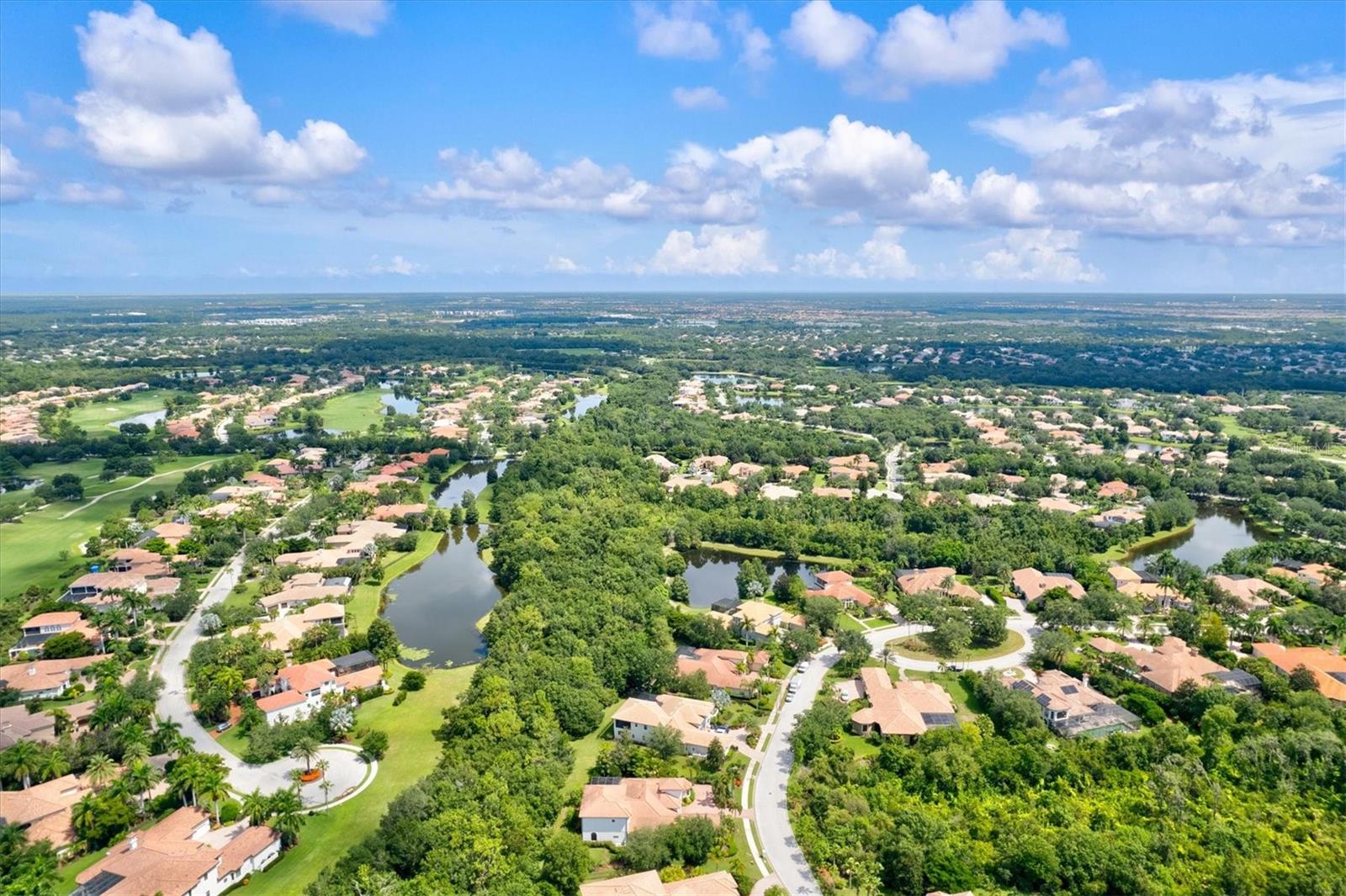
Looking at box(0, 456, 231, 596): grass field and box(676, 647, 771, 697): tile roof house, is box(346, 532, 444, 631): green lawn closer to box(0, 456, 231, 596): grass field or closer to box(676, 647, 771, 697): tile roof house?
box(0, 456, 231, 596): grass field

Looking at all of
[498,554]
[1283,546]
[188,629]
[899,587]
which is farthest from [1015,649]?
[188,629]

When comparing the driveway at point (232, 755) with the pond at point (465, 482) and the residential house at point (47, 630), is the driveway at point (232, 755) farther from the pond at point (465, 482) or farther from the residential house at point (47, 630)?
the pond at point (465, 482)

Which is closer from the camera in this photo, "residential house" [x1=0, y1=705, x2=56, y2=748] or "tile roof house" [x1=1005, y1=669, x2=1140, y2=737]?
"residential house" [x1=0, y1=705, x2=56, y2=748]

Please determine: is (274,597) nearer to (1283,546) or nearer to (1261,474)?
(1283,546)

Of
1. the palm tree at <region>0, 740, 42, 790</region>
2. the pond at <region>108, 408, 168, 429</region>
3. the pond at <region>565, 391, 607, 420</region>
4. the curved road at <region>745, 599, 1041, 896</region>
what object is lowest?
the curved road at <region>745, 599, 1041, 896</region>

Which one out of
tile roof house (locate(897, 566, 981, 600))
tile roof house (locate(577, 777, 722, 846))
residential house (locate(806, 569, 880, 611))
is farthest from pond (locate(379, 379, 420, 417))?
tile roof house (locate(577, 777, 722, 846))
